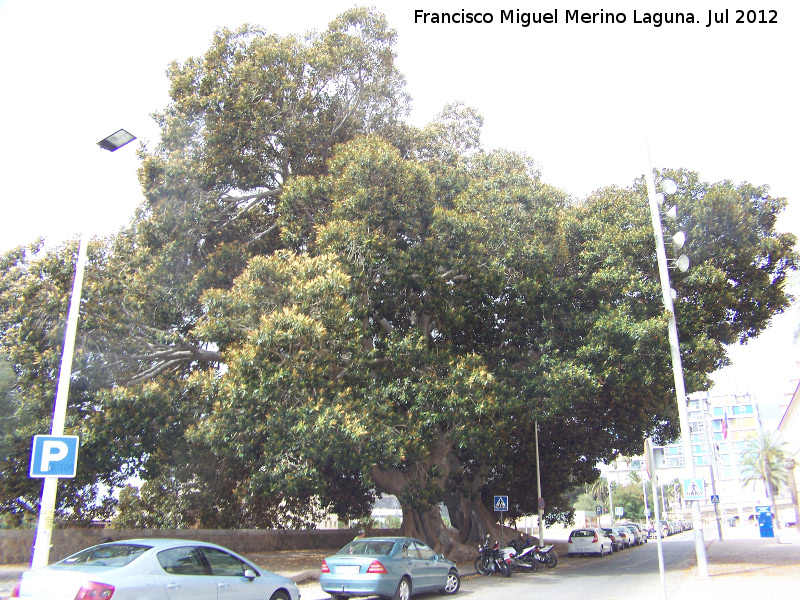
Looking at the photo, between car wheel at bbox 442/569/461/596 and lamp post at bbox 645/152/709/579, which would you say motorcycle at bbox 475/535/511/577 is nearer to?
car wheel at bbox 442/569/461/596

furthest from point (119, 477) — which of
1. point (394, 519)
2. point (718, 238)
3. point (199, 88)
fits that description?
point (394, 519)

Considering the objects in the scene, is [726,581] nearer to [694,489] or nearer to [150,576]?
[694,489]

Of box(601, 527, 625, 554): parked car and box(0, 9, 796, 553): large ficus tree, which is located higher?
box(0, 9, 796, 553): large ficus tree

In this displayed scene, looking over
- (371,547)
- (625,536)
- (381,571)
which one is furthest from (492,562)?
(625,536)

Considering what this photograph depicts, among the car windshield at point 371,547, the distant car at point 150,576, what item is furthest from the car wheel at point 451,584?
the distant car at point 150,576

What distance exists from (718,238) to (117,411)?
19.3 m

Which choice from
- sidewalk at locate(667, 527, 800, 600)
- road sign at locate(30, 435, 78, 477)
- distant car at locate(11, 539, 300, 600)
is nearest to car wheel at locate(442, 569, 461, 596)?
sidewalk at locate(667, 527, 800, 600)

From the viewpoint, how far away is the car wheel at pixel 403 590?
12605 mm

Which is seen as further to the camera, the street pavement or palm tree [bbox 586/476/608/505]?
palm tree [bbox 586/476/608/505]

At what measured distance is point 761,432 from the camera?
66.9m

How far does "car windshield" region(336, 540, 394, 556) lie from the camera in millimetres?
12805

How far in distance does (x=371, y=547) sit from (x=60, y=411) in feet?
22.2

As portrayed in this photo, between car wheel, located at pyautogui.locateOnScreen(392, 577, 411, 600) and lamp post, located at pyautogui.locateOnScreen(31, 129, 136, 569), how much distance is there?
21.7 ft

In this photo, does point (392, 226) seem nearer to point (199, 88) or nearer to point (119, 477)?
point (199, 88)
